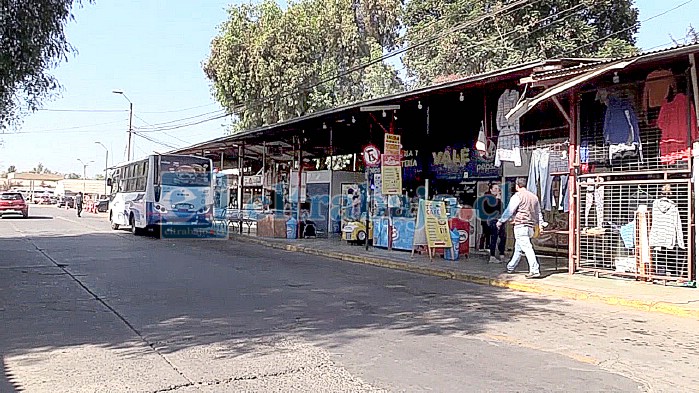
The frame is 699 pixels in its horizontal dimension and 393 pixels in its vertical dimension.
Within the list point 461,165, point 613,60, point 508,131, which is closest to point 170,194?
point 461,165

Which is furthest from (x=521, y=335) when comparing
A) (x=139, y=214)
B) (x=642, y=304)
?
(x=139, y=214)

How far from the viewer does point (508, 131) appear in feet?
45.1

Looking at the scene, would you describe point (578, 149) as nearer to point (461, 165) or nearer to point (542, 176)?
point (542, 176)

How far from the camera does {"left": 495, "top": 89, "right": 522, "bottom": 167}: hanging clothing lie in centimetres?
1366

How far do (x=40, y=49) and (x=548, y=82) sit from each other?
979cm

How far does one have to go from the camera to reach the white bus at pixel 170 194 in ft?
79.4

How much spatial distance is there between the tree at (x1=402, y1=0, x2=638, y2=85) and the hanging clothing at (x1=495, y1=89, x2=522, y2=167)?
1398cm

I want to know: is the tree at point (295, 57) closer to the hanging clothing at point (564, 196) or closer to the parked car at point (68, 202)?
the hanging clothing at point (564, 196)

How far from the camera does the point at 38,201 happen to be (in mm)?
86500

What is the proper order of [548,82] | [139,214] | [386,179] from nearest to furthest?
1. [548,82]
2. [386,179]
3. [139,214]

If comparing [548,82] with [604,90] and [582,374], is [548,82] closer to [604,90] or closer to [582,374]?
[604,90]

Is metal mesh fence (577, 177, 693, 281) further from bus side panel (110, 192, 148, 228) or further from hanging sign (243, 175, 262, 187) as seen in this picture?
hanging sign (243, 175, 262, 187)


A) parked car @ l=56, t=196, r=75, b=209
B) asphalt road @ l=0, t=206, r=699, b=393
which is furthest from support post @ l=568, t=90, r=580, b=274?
parked car @ l=56, t=196, r=75, b=209

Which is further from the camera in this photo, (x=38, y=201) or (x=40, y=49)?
(x=38, y=201)
